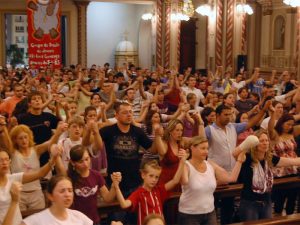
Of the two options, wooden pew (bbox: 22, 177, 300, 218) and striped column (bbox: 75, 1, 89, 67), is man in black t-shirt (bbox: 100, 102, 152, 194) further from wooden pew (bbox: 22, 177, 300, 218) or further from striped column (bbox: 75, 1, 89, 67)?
striped column (bbox: 75, 1, 89, 67)

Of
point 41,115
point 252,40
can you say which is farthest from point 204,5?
point 41,115

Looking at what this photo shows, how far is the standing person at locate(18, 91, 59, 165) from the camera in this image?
22.9 feet

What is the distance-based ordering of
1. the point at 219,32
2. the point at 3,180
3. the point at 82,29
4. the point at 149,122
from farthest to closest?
the point at 82,29, the point at 219,32, the point at 149,122, the point at 3,180

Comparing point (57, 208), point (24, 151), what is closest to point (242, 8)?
point (24, 151)

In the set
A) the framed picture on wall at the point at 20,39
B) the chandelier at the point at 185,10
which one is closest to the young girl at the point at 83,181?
the chandelier at the point at 185,10

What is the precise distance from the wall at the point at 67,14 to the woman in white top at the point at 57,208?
20.8m

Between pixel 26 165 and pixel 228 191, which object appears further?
pixel 228 191

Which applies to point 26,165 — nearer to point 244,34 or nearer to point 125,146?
point 125,146

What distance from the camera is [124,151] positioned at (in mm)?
5918

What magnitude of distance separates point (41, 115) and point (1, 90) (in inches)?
200

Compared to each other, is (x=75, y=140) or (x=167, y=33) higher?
(x=167, y=33)

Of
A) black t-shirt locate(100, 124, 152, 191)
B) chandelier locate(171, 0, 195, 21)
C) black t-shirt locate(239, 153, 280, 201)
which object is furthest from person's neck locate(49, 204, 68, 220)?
chandelier locate(171, 0, 195, 21)

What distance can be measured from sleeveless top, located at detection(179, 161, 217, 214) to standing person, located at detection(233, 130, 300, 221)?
1.62 feet

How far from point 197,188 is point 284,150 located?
187cm
